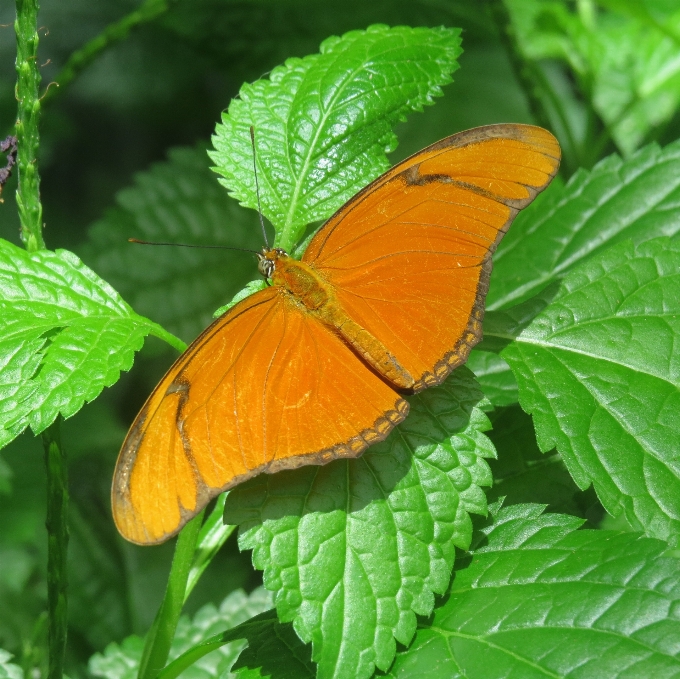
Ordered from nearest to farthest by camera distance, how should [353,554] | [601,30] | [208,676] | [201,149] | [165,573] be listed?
1. [353,554]
2. [208,676]
3. [165,573]
4. [201,149]
5. [601,30]

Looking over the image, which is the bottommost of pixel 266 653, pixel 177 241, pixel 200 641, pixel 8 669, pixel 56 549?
pixel 200 641

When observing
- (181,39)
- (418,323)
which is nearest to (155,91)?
(181,39)

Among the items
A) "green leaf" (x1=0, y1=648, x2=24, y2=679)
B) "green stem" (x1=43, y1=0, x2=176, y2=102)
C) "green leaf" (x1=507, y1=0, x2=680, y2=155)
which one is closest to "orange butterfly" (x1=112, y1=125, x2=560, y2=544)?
"green leaf" (x1=0, y1=648, x2=24, y2=679)

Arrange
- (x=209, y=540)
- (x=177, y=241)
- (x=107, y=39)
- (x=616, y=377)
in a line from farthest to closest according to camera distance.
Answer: (x=177, y=241) → (x=107, y=39) → (x=209, y=540) → (x=616, y=377)

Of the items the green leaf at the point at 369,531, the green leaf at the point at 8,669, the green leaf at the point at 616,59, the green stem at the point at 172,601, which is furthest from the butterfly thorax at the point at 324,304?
the green leaf at the point at 616,59

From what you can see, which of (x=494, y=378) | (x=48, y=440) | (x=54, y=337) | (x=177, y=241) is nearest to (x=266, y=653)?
(x=48, y=440)

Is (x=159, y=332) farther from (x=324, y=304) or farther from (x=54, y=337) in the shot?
(x=324, y=304)

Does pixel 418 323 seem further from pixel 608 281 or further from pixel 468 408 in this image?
pixel 608 281

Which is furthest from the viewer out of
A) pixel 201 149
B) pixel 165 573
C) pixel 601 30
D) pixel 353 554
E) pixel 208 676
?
pixel 601 30

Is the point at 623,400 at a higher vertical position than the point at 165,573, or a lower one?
higher
